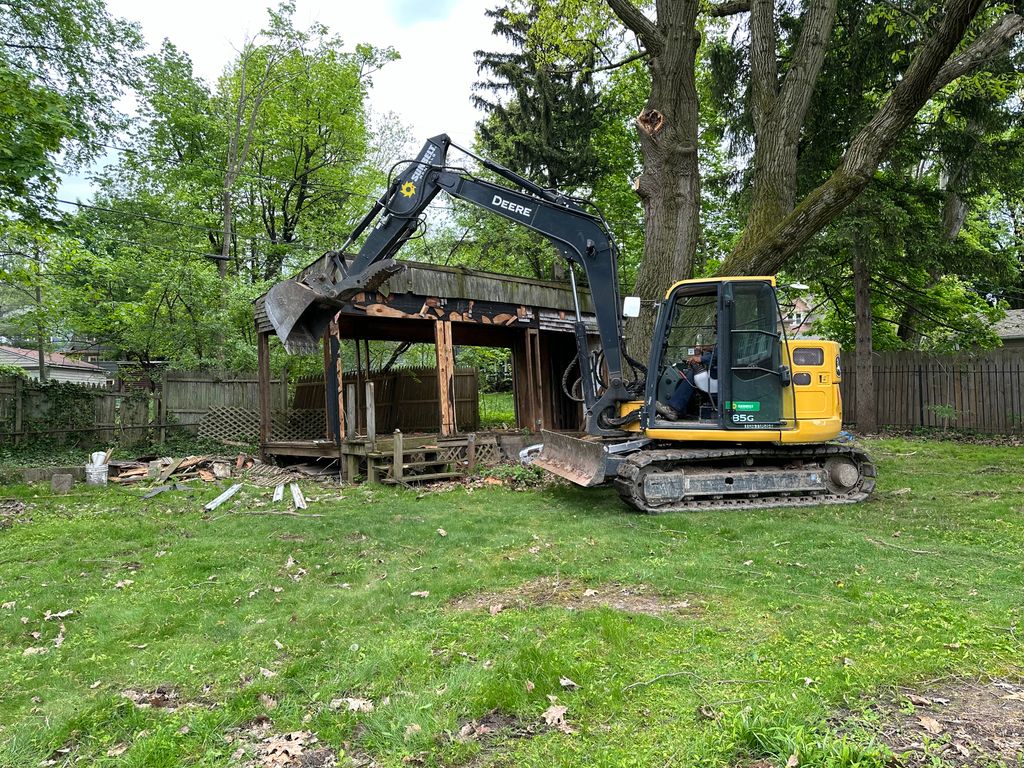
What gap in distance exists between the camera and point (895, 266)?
14805 mm

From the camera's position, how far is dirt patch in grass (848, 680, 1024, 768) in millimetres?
2195

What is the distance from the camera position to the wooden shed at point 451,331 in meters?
10.7

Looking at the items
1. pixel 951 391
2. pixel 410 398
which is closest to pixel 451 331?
pixel 410 398

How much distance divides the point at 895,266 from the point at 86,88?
810 inches

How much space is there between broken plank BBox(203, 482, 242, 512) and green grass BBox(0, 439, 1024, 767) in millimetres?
1262

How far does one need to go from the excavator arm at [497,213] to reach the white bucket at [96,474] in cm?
483

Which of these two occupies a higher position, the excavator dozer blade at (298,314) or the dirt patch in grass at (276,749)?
the excavator dozer blade at (298,314)

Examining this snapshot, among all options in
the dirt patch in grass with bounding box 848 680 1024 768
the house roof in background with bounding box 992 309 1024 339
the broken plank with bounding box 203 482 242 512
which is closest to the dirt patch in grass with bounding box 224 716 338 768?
the dirt patch in grass with bounding box 848 680 1024 768

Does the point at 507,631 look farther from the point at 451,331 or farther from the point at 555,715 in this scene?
the point at 451,331

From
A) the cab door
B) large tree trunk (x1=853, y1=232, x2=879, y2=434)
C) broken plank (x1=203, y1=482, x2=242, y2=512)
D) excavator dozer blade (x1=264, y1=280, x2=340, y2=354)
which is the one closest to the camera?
the cab door

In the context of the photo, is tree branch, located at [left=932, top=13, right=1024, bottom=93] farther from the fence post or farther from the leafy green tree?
the fence post

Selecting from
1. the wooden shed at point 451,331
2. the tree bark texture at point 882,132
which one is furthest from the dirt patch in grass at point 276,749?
the tree bark texture at point 882,132

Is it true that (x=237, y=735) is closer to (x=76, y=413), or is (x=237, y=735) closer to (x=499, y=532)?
(x=499, y=532)

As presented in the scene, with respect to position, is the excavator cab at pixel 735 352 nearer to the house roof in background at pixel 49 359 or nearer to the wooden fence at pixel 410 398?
the wooden fence at pixel 410 398
